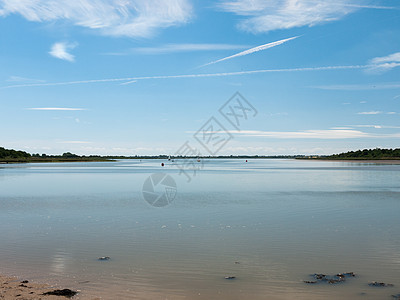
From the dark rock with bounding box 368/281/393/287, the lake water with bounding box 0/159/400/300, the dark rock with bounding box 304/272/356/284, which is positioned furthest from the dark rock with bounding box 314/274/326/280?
the dark rock with bounding box 368/281/393/287

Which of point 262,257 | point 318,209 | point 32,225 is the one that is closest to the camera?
point 262,257

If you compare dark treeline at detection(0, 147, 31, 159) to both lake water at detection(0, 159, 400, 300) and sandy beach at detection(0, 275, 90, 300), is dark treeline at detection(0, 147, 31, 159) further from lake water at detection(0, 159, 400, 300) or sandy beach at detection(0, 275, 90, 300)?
sandy beach at detection(0, 275, 90, 300)

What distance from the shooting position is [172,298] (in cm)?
881

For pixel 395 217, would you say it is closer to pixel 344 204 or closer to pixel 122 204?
pixel 344 204

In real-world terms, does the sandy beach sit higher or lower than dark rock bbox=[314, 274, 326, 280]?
higher

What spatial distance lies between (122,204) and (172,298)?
18.1 m

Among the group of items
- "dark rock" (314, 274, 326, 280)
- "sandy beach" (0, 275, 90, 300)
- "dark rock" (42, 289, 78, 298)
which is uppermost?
"sandy beach" (0, 275, 90, 300)

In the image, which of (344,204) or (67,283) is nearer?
(67,283)

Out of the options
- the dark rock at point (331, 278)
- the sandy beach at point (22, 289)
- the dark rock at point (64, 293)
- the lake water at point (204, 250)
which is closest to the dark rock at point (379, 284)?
the lake water at point (204, 250)

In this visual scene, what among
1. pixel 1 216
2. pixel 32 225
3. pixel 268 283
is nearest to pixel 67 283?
pixel 268 283

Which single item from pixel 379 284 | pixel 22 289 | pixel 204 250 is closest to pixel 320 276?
pixel 379 284

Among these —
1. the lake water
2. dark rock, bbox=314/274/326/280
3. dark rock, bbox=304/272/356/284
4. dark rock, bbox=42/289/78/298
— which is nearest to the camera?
dark rock, bbox=42/289/78/298

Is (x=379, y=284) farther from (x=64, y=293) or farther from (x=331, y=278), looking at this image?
(x=64, y=293)

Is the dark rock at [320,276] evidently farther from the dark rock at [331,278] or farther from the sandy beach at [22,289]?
the sandy beach at [22,289]
